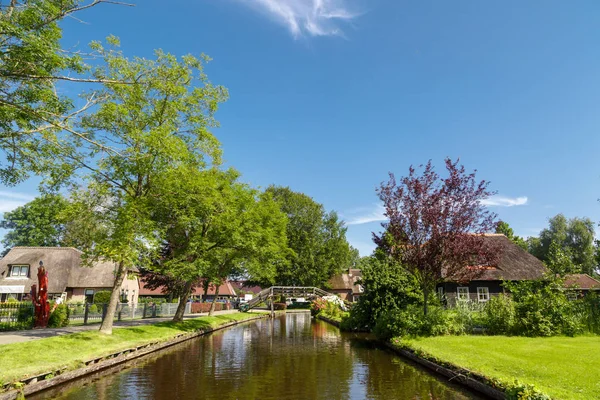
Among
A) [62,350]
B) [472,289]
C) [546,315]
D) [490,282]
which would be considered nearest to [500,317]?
[546,315]

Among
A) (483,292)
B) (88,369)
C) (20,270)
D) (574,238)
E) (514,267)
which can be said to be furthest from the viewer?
(574,238)

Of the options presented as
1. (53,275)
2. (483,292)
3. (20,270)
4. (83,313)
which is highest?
(20,270)

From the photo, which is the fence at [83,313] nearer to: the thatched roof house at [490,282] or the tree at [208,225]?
the tree at [208,225]

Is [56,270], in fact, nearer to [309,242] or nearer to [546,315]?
[309,242]

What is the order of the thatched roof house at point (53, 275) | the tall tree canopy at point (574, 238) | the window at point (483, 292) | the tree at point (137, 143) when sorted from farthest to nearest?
the tall tree canopy at point (574, 238)
the thatched roof house at point (53, 275)
the window at point (483, 292)
the tree at point (137, 143)

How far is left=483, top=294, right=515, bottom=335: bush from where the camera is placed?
19.6m

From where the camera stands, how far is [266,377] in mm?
13469

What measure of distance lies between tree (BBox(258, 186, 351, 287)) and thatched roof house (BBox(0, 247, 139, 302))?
26109 millimetres

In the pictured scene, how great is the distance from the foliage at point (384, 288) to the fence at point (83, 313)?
59.3 feet

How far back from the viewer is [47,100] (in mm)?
9461

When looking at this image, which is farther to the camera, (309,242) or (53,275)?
(309,242)

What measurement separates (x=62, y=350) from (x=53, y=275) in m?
36.6

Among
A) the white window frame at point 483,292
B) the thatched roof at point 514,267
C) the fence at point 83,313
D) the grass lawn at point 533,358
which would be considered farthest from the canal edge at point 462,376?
the thatched roof at point 514,267

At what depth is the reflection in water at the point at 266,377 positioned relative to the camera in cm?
1100
